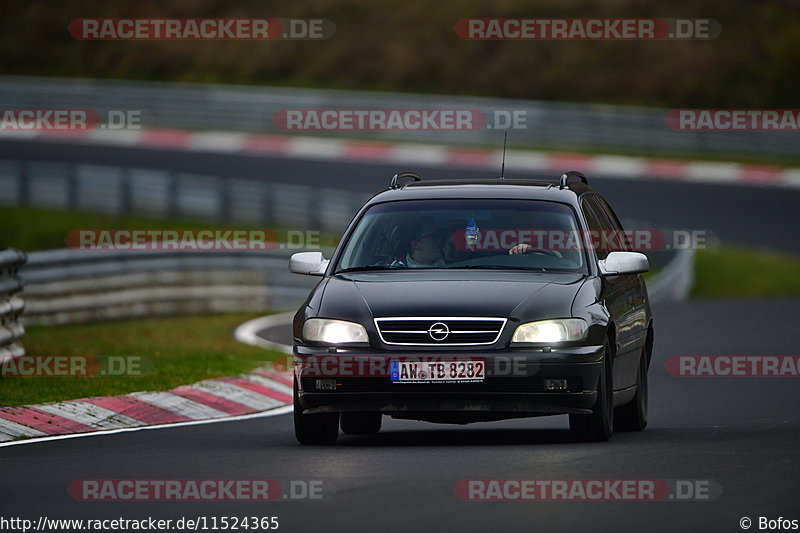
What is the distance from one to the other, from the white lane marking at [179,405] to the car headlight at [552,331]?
3592mm

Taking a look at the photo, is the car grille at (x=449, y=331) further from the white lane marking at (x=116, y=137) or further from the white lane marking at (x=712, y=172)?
the white lane marking at (x=116, y=137)

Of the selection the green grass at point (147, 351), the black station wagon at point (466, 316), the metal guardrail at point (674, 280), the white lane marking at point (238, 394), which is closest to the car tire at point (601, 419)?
the black station wagon at point (466, 316)

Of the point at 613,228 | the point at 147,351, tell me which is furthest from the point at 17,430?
the point at 147,351

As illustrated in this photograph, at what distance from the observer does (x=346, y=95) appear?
4512 cm

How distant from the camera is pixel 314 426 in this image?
1115 centimetres

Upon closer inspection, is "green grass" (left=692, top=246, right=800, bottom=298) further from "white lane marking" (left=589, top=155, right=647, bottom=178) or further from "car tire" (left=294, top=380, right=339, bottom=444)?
"car tire" (left=294, top=380, right=339, bottom=444)

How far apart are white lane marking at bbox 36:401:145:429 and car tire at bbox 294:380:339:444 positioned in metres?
1.81

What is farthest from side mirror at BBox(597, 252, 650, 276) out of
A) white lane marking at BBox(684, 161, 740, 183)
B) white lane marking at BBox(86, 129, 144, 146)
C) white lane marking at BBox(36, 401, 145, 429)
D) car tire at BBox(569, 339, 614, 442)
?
white lane marking at BBox(86, 129, 144, 146)

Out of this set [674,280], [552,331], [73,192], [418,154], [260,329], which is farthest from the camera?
[418,154]

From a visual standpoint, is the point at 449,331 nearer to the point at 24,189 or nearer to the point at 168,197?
the point at 168,197

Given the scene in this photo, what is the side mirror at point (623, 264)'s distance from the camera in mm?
11414

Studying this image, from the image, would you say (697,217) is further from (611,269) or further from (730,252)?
(611,269)

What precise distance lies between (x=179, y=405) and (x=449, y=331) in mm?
3584

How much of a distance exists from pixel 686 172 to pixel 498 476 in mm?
32392
